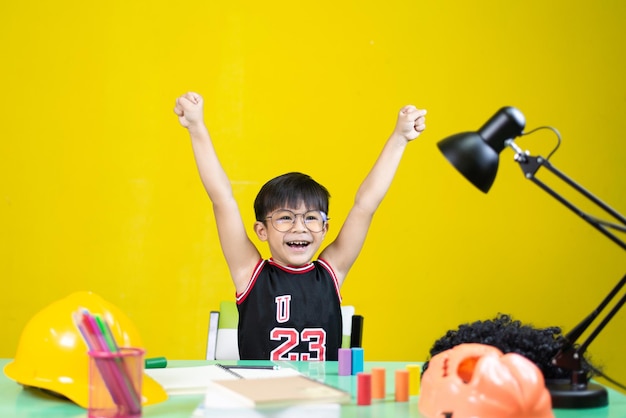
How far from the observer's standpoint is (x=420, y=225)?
3256 millimetres

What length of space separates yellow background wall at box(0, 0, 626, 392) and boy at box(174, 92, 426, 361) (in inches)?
38.7

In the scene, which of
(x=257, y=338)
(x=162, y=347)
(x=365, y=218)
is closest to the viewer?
(x=257, y=338)

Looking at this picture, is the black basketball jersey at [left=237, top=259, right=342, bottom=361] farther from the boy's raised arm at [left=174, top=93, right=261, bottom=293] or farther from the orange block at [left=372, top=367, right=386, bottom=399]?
the orange block at [left=372, top=367, right=386, bottom=399]

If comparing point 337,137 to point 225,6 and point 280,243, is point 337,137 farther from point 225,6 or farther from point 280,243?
point 280,243

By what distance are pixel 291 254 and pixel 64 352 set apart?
36.4 inches

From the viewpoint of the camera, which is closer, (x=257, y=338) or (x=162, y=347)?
(x=257, y=338)

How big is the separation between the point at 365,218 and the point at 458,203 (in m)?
1.13

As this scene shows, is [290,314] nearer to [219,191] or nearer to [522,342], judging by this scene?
[219,191]

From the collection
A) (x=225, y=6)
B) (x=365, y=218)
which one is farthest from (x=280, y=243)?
(x=225, y=6)

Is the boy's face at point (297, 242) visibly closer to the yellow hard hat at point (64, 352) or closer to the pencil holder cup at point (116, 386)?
the yellow hard hat at point (64, 352)

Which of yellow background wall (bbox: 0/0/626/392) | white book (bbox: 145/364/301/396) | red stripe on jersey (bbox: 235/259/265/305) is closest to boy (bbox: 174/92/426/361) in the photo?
red stripe on jersey (bbox: 235/259/265/305)

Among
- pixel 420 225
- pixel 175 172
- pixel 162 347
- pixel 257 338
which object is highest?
pixel 175 172

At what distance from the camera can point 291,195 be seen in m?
2.18

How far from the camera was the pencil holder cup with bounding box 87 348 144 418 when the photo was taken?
1.15 metres
